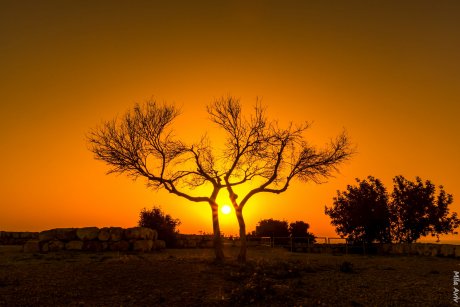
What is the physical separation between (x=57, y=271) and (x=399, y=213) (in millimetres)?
31950

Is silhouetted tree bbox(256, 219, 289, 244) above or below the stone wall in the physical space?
above

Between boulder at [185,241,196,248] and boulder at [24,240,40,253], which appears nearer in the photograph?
boulder at [24,240,40,253]

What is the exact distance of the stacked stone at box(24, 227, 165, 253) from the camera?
2694cm

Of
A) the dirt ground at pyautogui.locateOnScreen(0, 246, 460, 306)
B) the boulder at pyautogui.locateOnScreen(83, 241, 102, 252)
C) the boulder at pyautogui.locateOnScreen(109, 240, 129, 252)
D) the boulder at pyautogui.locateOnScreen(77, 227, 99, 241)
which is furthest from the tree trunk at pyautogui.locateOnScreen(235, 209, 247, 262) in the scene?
the boulder at pyautogui.locateOnScreen(77, 227, 99, 241)

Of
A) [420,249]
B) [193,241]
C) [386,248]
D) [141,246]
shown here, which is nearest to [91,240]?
[141,246]

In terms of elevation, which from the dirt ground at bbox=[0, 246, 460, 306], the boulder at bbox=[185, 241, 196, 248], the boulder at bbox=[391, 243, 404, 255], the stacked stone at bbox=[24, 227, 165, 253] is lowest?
the dirt ground at bbox=[0, 246, 460, 306]

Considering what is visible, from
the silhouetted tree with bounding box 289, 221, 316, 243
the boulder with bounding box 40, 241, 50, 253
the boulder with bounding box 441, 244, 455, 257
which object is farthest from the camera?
the silhouetted tree with bounding box 289, 221, 316, 243

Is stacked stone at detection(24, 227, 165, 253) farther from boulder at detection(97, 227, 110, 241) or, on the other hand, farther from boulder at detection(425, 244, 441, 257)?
boulder at detection(425, 244, 441, 257)

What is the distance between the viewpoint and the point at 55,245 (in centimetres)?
2681

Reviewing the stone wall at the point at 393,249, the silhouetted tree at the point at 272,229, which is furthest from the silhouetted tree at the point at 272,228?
the stone wall at the point at 393,249

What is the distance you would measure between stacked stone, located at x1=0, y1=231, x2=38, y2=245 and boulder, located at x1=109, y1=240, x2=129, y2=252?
47.4ft

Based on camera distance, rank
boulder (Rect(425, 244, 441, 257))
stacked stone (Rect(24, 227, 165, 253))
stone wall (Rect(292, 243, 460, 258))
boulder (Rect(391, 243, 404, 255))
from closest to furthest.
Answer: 1. stacked stone (Rect(24, 227, 165, 253))
2. stone wall (Rect(292, 243, 460, 258))
3. boulder (Rect(425, 244, 441, 257))
4. boulder (Rect(391, 243, 404, 255))

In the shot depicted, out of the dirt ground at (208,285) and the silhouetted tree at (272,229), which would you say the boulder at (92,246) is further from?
the silhouetted tree at (272,229)

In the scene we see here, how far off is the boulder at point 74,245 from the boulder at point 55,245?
293 millimetres
